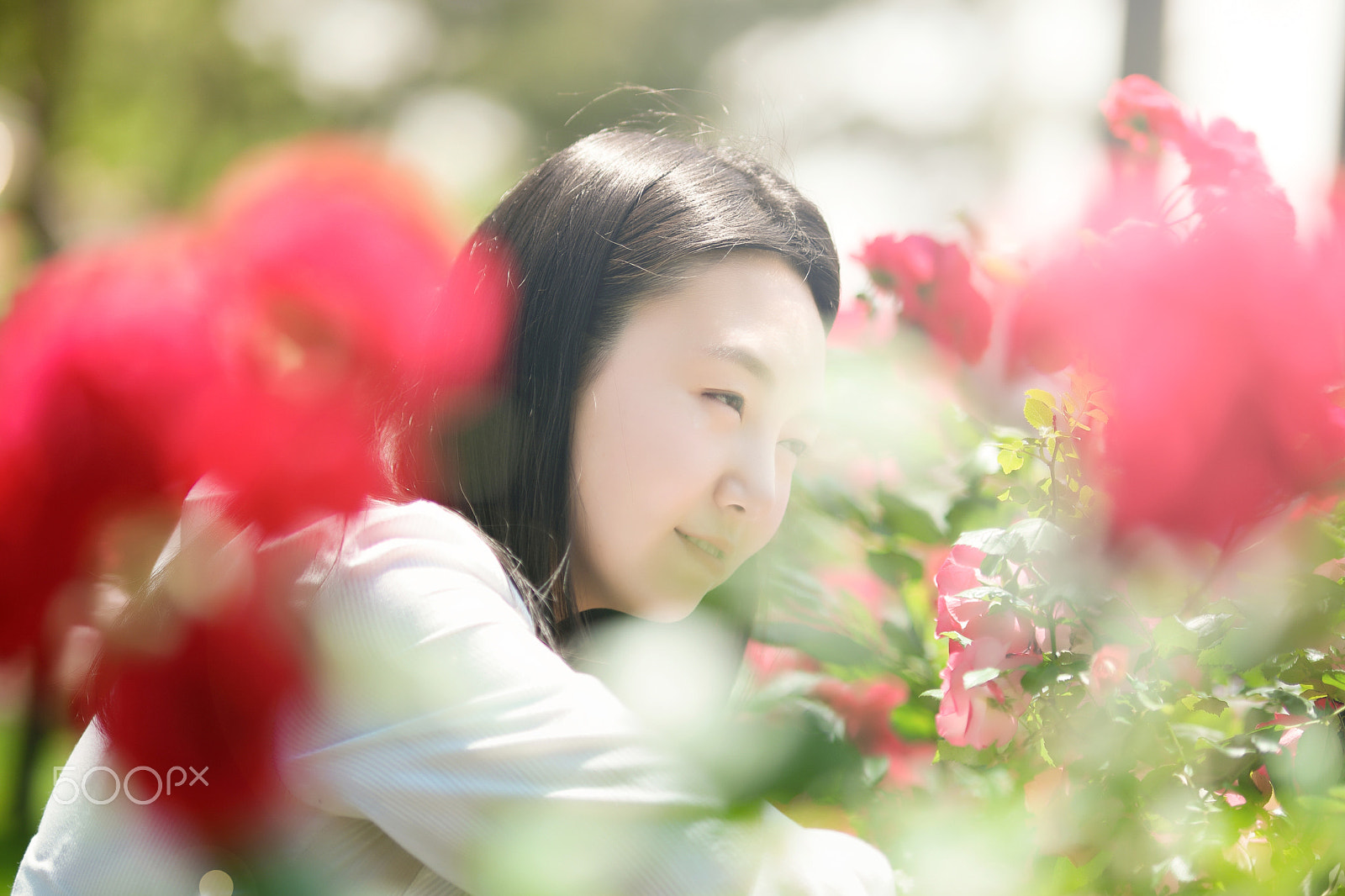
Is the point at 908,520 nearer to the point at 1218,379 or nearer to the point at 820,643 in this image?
the point at 820,643

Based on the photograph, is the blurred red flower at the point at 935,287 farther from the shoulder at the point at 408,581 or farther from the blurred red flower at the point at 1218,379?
the shoulder at the point at 408,581

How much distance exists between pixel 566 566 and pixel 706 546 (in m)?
0.11

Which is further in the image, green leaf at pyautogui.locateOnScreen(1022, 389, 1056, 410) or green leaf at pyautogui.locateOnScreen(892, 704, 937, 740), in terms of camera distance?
green leaf at pyautogui.locateOnScreen(892, 704, 937, 740)

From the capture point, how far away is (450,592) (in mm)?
601

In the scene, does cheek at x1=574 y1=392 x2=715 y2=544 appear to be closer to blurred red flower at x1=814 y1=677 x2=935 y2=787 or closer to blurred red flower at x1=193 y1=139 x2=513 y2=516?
blurred red flower at x1=814 y1=677 x2=935 y2=787

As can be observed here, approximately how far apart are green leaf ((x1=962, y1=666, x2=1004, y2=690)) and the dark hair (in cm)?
34

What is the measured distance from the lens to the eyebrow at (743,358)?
0.79 m

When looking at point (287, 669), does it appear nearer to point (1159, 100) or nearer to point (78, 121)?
point (1159, 100)

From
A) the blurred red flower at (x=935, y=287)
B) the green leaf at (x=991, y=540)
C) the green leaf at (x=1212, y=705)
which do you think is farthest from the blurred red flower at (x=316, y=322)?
the blurred red flower at (x=935, y=287)

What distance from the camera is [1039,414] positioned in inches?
21.0

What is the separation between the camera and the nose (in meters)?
0.78

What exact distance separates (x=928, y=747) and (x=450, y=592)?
0.36 metres

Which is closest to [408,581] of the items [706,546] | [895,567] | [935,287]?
[706,546]

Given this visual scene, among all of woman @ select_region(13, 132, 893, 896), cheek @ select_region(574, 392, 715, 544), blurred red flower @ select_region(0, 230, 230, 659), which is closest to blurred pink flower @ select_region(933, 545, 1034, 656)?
woman @ select_region(13, 132, 893, 896)
